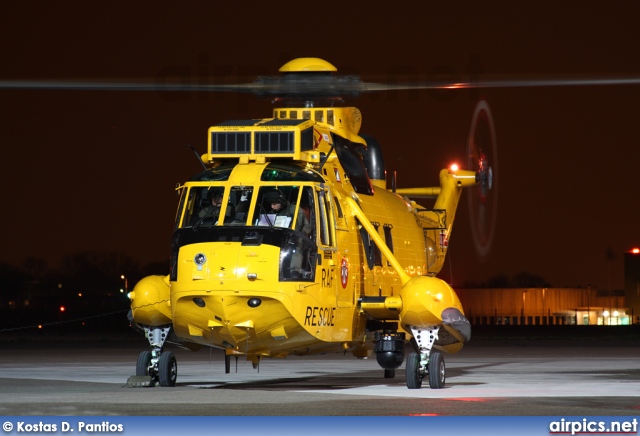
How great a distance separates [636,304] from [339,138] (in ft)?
348

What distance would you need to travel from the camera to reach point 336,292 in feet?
80.7

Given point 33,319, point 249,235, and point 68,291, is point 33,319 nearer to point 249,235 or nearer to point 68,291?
point 68,291

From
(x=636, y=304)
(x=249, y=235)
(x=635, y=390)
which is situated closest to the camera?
(x=249, y=235)

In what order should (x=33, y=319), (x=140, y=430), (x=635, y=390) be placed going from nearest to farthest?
(x=140, y=430)
(x=635, y=390)
(x=33, y=319)

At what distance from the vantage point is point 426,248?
31.0m

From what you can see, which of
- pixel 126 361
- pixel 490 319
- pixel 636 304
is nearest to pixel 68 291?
pixel 490 319

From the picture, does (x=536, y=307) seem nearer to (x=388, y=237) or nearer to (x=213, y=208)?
(x=388, y=237)

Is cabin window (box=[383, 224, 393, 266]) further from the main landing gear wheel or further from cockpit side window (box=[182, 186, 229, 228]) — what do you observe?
cockpit side window (box=[182, 186, 229, 228])

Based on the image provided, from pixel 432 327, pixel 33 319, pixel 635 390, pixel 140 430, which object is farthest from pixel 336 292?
pixel 33 319

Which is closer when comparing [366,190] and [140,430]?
[140,430]

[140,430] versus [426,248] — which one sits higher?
[426,248]

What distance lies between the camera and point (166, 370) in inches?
1008

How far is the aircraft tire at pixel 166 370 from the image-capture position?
25.6m

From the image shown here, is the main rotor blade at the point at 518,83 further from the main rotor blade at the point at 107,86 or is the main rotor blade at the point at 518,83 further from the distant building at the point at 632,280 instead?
the distant building at the point at 632,280
